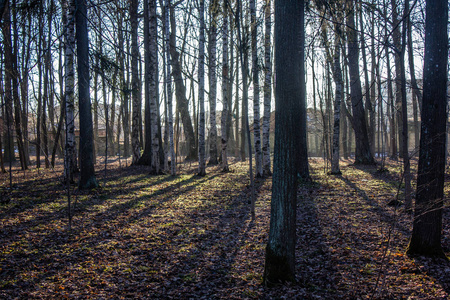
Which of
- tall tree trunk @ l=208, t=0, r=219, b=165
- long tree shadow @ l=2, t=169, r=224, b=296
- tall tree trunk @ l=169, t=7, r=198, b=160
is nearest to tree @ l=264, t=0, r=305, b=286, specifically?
long tree shadow @ l=2, t=169, r=224, b=296

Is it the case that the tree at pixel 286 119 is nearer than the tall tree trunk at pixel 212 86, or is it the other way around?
the tree at pixel 286 119

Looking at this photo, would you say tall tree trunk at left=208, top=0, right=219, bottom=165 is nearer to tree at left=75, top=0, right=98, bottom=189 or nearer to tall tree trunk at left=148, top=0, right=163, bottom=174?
tall tree trunk at left=148, top=0, right=163, bottom=174

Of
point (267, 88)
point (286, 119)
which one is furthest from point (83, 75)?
point (286, 119)

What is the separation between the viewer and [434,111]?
13.9 ft

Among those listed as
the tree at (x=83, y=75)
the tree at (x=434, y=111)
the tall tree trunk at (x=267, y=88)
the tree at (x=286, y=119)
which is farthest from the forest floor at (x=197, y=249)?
the tall tree trunk at (x=267, y=88)

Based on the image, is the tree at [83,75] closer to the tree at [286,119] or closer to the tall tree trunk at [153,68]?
the tall tree trunk at [153,68]

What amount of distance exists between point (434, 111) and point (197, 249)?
4.20 meters

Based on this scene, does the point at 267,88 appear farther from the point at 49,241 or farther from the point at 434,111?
the point at 49,241

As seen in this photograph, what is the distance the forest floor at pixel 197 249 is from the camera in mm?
3879

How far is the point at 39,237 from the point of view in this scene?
5391 mm

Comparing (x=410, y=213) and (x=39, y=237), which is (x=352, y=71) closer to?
(x=410, y=213)

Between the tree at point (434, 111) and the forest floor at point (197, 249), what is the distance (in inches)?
24.4

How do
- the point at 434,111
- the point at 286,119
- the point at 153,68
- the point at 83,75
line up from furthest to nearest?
the point at 153,68 < the point at 83,75 < the point at 434,111 < the point at 286,119

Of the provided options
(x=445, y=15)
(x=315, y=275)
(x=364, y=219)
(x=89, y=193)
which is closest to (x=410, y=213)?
(x=364, y=219)
